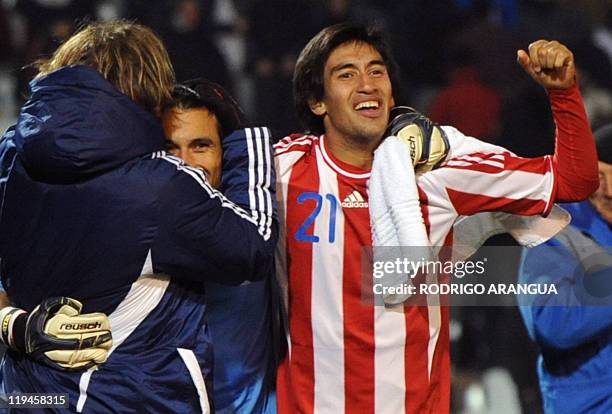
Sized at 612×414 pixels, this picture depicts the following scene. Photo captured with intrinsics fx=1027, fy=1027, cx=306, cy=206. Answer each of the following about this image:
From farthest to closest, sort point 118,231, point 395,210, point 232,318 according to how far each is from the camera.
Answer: point 232,318 < point 395,210 < point 118,231

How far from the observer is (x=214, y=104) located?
2008 millimetres

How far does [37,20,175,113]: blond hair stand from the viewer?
5.63 feet

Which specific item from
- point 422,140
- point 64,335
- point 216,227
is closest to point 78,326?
point 64,335

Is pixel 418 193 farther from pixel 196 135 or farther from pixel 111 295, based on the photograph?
pixel 111 295

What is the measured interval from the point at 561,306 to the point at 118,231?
3.95ft

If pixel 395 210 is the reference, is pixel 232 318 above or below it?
below

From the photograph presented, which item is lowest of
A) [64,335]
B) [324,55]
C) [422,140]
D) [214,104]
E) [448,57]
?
[64,335]

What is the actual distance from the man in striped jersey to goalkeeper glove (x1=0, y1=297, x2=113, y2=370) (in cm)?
43

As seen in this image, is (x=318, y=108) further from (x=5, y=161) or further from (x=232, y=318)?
(x=5, y=161)

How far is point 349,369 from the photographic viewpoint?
76.9 inches

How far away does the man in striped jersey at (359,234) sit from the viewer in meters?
1.91

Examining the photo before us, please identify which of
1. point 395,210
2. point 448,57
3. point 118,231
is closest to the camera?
point 118,231

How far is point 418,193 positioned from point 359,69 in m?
0.30

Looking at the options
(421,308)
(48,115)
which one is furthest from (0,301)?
(421,308)
